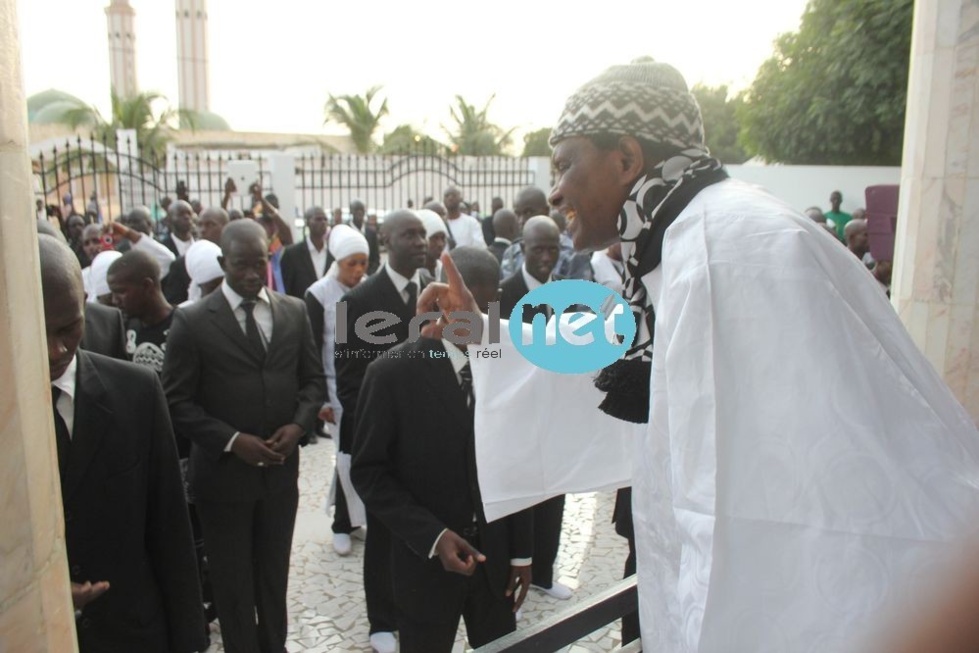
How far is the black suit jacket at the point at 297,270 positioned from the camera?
7742 millimetres

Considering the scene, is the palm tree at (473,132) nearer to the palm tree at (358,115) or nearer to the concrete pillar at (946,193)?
the palm tree at (358,115)

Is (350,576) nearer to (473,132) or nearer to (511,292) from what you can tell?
(511,292)

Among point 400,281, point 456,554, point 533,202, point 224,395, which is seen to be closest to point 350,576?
point 224,395

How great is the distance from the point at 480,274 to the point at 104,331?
167 centimetres

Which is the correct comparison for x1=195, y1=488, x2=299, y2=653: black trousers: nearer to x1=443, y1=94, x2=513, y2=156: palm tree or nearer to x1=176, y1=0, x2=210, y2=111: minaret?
x1=443, y1=94, x2=513, y2=156: palm tree

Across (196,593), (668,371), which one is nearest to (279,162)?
(196,593)

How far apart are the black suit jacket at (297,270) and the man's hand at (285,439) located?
4.10 metres

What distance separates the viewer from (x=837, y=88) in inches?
815

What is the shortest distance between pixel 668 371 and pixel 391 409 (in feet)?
5.83

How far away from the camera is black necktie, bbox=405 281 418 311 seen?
484 centimetres

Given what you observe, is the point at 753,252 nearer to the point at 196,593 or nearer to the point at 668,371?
the point at 668,371

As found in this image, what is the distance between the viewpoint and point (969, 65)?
4184 mm

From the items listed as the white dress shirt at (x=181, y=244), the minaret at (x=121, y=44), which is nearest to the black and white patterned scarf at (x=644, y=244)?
the white dress shirt at (x=181, y=244)

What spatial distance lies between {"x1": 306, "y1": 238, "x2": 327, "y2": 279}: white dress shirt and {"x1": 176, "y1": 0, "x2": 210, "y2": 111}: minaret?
5666cm
